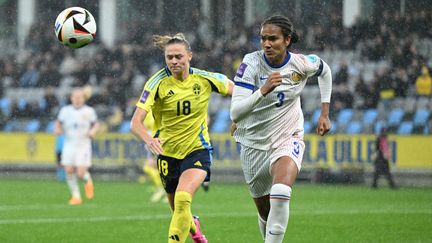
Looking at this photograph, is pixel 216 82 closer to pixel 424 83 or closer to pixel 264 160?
pixel 264 160

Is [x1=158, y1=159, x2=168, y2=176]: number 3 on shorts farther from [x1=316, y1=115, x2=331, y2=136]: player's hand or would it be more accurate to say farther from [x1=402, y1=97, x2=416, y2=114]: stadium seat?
[x1=402, y1=97, x2=416, y2=114]: stadium seat

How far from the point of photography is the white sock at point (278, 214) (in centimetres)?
789

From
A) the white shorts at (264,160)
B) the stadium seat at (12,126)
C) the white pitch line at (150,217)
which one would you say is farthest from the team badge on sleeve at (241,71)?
the stadium seat at (12,126)

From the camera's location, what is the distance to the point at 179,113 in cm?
931

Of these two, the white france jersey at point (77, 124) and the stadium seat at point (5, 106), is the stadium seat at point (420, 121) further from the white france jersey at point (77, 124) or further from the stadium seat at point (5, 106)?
the stadium seat at point (5, 106)

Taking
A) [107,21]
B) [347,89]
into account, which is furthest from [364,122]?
[107,21]

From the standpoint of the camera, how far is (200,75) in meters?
9.53

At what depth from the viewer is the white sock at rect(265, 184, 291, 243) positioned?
25.9 ft

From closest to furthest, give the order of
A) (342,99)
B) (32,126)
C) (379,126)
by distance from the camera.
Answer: (379,126), (342,99), (32,126)

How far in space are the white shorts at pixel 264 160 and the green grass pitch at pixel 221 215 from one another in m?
2.52

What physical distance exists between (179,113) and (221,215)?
5.53 metres

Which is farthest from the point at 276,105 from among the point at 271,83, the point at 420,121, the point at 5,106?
the point at 5,106

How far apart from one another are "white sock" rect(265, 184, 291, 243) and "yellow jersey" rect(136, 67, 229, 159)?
5.22ft

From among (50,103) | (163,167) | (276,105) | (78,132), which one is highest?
(276,105)
